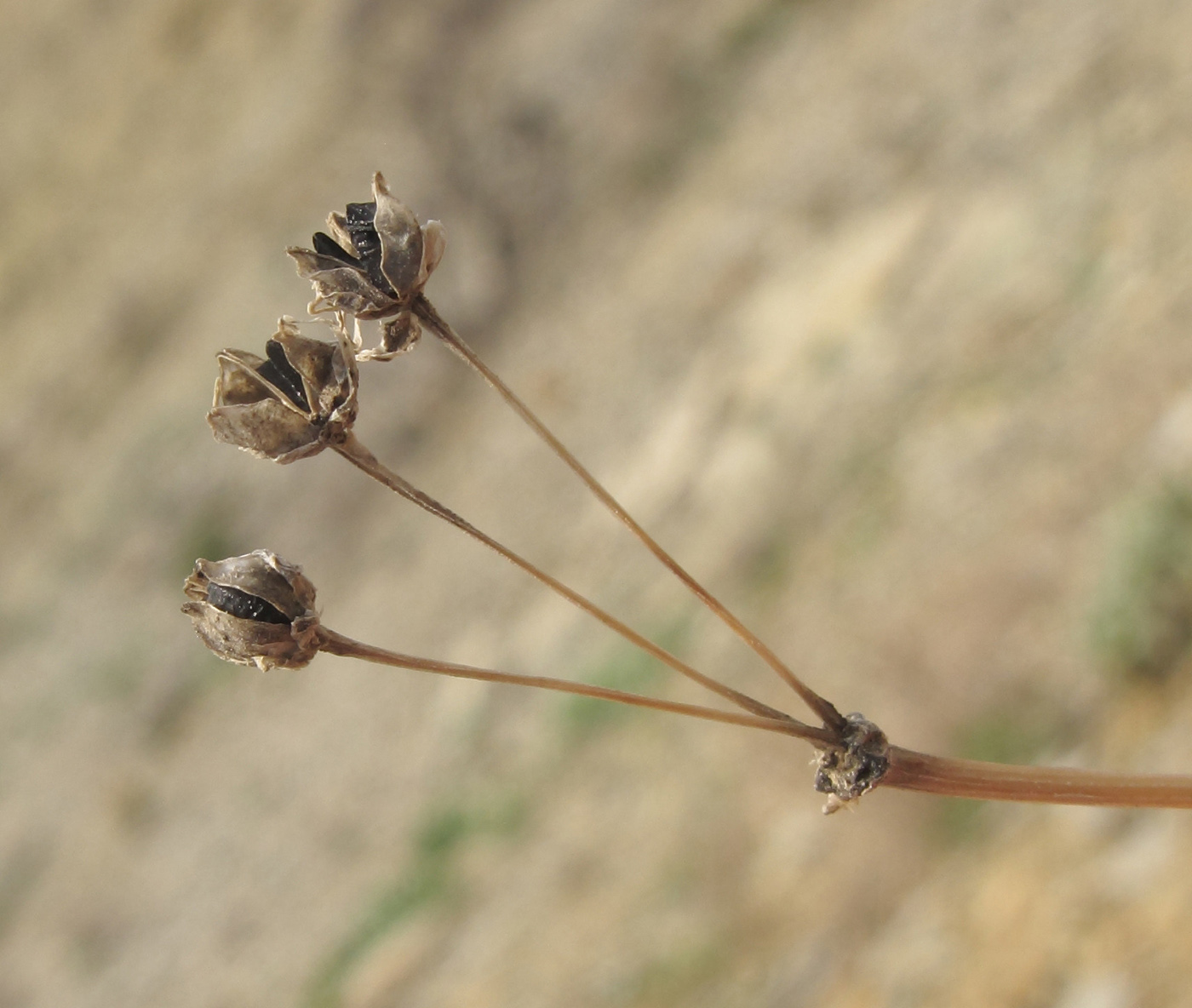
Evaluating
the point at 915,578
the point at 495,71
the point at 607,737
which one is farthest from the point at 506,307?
the point at 915,578

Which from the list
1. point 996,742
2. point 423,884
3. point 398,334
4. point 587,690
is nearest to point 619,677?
point 423,884

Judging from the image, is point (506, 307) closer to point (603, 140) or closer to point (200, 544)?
point (603, 140)

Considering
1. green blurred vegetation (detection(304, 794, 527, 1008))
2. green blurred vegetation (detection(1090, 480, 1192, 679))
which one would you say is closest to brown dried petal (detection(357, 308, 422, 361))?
green blurred vegetation (detection(1090, 480, 1192, 679))

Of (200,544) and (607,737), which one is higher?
(200,544)

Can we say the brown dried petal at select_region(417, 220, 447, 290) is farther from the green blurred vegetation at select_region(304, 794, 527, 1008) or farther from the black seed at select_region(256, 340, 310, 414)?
the green blurred vegetation at select_region(304, 794, 527, 1008)

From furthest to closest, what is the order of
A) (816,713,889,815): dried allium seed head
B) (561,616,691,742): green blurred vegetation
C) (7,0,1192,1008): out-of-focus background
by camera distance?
1. (561,616,691,742): green blurred vegetation
2. (7,0,1192,1008): out-of-focus background
3. (816,713,889,815): dried allium seed head

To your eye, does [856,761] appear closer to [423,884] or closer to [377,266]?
[377,266]

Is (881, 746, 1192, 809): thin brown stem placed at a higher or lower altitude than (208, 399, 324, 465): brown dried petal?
lower

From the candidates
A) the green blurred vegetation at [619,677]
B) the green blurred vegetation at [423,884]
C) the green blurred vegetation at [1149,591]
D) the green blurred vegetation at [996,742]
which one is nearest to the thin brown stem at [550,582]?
the green blurred vegetation at [996,742]

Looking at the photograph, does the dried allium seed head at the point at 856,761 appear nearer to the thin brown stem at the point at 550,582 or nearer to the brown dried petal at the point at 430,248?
the thin brown stem at the point at 550,582
